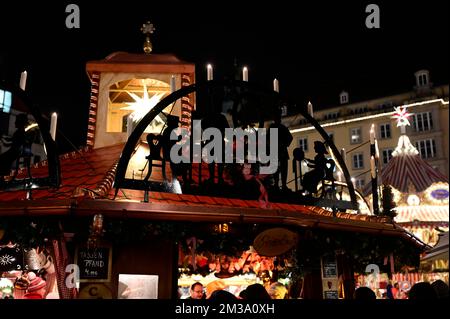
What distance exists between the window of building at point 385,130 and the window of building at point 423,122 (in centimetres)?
244

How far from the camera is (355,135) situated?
46.9 metres

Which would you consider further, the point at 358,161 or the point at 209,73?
the point at 358,161

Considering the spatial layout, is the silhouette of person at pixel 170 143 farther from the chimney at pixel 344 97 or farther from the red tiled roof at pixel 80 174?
the chimney at pixel 344 97

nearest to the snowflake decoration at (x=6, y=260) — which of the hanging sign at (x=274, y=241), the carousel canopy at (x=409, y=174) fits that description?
the hanging sign at (x=274, y=241)

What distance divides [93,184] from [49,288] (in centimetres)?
236

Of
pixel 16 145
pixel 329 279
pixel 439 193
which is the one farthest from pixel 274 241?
pixel 439 193

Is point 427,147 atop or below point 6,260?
atop

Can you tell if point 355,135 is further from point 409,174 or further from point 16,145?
point 16,145

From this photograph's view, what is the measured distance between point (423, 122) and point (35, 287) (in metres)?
41.4

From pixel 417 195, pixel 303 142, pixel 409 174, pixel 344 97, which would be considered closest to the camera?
pixel 417 195

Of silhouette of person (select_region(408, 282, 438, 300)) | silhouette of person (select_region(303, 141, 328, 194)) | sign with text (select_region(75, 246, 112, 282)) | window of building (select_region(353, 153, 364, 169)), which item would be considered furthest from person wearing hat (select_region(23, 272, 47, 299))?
window of building (select_region(353, 153, 364, 169))

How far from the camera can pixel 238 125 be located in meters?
8.16

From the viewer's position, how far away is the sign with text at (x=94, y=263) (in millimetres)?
7730
